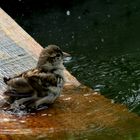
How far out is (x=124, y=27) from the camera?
11.4m

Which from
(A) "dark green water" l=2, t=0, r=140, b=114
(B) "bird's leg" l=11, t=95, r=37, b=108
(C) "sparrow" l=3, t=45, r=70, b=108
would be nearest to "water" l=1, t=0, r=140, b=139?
(A) "dark green water" l=2, t=0, r=140, b=114

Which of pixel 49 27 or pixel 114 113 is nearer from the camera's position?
pixel 114 113

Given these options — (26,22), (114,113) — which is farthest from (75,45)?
(114,113)

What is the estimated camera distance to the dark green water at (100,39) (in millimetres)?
8294

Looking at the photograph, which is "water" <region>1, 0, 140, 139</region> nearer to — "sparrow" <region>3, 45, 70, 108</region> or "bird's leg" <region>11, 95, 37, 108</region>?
"sparrow" <region>3, 45, 70, 108</region>

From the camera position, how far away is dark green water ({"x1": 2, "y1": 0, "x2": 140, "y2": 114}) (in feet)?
27.2

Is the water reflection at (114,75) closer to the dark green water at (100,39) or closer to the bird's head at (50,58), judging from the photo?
the dark green water at (100,39)

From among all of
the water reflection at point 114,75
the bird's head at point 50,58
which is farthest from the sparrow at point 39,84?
the water reflection at point 114,75

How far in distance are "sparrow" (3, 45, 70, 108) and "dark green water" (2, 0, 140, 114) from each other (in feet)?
2.97

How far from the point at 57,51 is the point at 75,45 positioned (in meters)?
3.72

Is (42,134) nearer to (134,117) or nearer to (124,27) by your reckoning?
(134,117)

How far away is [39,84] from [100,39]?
168 inches

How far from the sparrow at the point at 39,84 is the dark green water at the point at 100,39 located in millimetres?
904

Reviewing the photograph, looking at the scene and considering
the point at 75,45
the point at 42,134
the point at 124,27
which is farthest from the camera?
the point at 124,27
